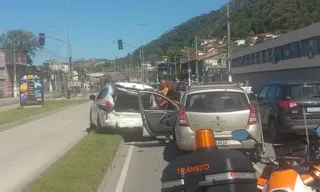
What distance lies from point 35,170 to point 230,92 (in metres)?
4.29

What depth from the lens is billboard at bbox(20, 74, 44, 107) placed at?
3488cm

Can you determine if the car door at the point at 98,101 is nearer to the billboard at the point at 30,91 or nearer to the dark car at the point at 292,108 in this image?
the dark car at the point at 292,108

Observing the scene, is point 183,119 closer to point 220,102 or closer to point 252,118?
point 220,102

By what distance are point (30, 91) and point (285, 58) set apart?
25353 millimetres

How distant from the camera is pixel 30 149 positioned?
1277cm

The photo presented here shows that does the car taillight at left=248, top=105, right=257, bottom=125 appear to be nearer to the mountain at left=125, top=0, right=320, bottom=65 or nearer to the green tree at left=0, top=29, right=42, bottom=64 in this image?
the mountain at left=125, top=0, right=320, bottom=65

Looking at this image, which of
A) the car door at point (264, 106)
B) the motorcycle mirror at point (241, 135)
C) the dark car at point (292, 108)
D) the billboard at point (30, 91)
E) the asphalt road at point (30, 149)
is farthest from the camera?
the billboard at point (30, 91)

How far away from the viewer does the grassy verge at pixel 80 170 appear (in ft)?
24.4

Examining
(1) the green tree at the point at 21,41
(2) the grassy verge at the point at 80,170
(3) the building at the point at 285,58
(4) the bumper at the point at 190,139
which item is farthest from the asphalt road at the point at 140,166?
(1) the green tree at the point at 21,41

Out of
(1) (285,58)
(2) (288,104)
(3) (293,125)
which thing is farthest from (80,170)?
(1) (285,58)

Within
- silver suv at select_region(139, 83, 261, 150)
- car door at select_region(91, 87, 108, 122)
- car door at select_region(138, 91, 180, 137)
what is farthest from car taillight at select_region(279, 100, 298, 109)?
car door at select_region(91, 87, 108, 122)

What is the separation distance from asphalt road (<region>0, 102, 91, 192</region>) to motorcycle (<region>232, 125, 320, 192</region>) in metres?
4.95

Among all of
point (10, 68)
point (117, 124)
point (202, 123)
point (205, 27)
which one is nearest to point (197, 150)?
point (202, 123)

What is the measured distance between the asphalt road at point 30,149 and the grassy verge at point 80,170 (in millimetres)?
384
